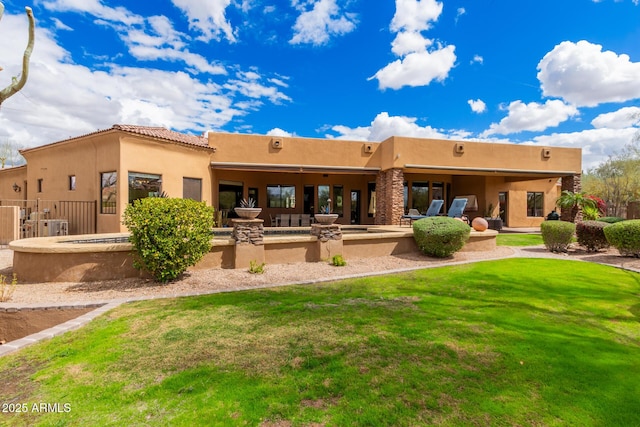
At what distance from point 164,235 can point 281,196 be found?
13.4m

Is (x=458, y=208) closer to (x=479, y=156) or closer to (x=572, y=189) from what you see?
(x=479, y=156)

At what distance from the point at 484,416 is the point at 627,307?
16.4 ft

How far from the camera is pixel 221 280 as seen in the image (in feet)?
22.5

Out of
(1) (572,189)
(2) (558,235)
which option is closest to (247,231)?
(2) (558,235)

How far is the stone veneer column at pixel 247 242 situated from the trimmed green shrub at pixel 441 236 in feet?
17.4

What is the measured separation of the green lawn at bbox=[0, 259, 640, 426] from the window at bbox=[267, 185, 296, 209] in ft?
47.0

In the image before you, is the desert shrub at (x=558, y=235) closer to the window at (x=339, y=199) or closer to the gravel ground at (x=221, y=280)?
the gravel ground at (x=221, y=280)

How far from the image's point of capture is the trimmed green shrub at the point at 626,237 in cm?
934

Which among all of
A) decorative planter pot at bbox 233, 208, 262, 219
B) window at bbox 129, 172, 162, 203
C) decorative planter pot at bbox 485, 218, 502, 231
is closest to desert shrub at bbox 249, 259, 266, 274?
decorative planter pot at bbox 233, 208, 262, 219

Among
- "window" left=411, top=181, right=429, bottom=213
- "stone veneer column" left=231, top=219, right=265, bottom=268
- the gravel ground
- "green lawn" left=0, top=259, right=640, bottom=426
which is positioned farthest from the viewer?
"window" left=411, top=181, right=429, bottom=213

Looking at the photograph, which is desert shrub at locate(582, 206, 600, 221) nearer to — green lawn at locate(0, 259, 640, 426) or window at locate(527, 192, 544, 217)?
window at locate(527, 192, 544, 217)

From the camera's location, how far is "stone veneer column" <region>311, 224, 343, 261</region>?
29.2ft

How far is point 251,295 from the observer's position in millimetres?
5727

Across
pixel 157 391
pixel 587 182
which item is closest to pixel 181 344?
pixel 157 391
